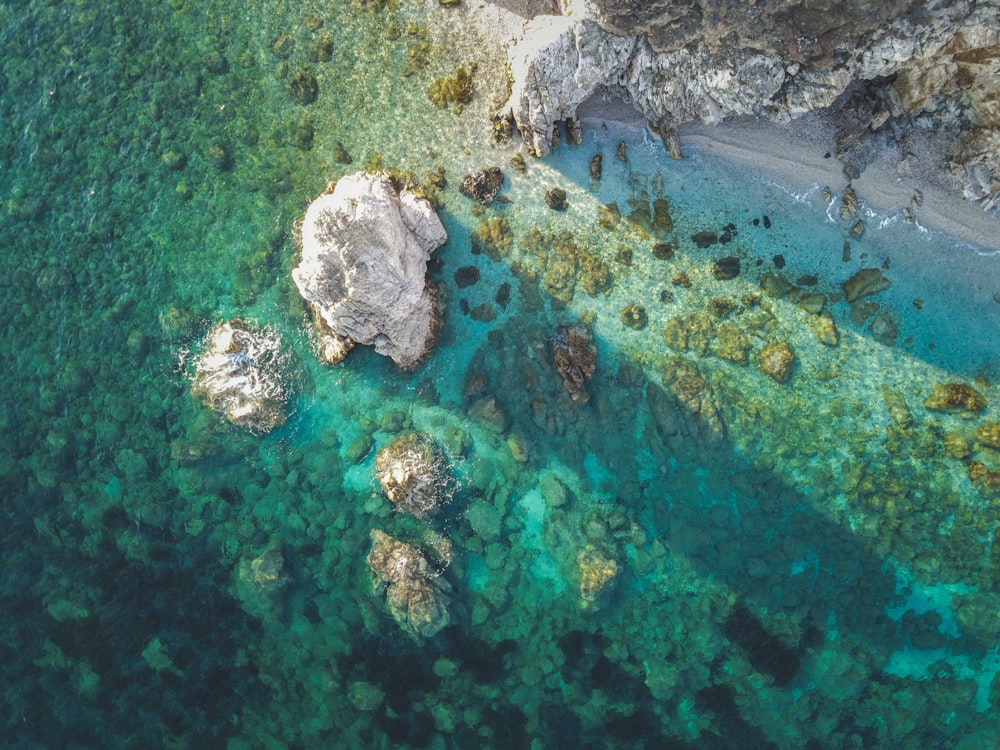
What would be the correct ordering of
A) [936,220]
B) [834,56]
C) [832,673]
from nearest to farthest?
[834,56]
[936,220]
[832,673]

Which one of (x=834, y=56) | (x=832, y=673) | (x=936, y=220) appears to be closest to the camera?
(x=834, y=56)

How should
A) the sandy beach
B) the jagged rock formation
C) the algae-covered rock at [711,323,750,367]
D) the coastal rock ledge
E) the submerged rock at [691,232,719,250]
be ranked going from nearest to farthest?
the jagged rock formation → the coastal rock ledge → the sandy beach → the submerged rock at [691,232,719,250] → the algae-covered rock at [711,323,750,367]

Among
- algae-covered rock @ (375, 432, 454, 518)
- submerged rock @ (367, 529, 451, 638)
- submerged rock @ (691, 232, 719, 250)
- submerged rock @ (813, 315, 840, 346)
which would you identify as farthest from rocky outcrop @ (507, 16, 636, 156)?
submerged rock @ (367, 529, 451, 638)

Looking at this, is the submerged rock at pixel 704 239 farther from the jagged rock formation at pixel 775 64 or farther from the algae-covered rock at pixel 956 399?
the algae-covered rock at pixel 956 399

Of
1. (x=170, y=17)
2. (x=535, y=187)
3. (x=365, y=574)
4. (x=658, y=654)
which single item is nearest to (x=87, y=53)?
(x=170, y=17)

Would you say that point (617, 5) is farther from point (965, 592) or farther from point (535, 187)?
point (965, 592)

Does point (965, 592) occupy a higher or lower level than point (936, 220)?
lower

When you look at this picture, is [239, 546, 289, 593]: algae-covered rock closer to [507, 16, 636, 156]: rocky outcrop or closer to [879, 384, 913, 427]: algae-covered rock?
[507, 16, 636, 156]: rocky outcrop
